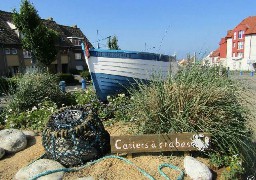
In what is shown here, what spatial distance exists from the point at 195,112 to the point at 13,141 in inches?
135

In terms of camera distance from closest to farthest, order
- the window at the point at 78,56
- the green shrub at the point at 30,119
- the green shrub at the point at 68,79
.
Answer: the green shrub at the point at 30,119 → the green shrub at the point at 68,79 → the window at the point at 78,56

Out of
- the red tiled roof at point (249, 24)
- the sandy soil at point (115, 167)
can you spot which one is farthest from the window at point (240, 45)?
the sandy soil at point (115, 167)

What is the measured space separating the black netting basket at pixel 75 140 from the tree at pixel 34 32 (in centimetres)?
2036

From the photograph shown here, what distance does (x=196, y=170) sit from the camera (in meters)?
4.00

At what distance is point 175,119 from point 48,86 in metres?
5.63

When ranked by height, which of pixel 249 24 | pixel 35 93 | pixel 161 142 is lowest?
pixel 161 142

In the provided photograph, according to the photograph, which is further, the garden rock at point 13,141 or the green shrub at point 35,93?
the green shrub at point 35,93

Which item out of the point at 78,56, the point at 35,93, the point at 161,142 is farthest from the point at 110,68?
the point at 78,56

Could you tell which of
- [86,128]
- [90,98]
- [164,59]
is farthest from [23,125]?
[164,59]

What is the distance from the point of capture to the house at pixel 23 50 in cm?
3234

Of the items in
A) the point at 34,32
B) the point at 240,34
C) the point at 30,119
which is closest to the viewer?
the point at 30,119

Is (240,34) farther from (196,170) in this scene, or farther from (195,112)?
(196,170)

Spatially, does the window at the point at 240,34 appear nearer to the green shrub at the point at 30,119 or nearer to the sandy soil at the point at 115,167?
the green shrub at the point at 30,119

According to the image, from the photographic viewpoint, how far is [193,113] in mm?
4602
